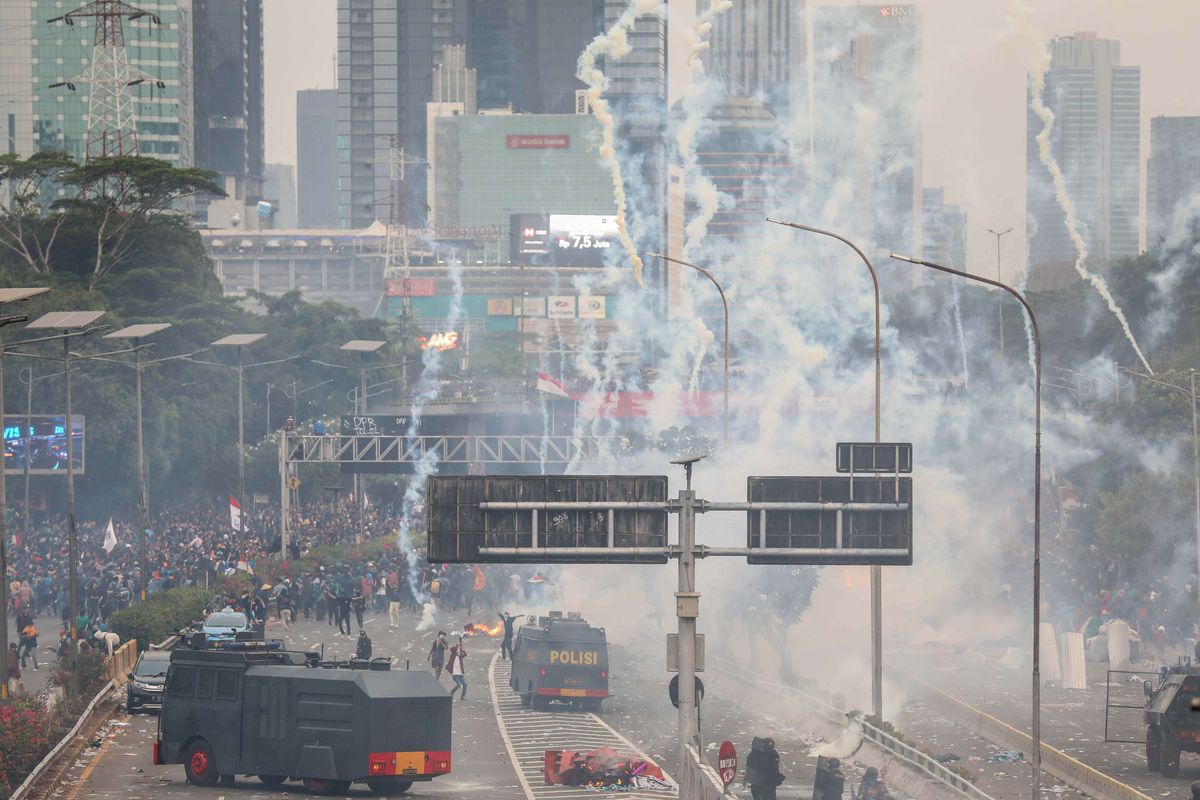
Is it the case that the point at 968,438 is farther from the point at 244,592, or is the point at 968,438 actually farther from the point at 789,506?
the point at 789,506

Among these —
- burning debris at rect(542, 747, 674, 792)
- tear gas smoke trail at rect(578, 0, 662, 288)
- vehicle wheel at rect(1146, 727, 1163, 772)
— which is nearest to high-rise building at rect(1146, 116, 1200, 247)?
tear gas smoke trail at rect(578, 0, 662, 288)

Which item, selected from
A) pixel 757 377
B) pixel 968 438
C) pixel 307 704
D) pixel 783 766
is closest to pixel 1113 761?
pixel 783 766

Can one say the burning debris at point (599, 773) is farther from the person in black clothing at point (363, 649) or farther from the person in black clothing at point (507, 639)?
the person in black clothing at point (507, 639)

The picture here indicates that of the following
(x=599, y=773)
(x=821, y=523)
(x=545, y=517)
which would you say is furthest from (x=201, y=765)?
(x=821, y=523)

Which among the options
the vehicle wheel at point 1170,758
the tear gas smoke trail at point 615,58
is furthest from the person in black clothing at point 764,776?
the tear gas smoke trail at point 615,58

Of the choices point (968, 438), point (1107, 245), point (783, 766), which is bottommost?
point (783, 766)

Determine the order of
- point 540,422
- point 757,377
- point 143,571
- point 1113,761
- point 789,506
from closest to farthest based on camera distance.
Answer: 1. point 789,506
2. point 1113,761
3. point 143,571
4. point 540,422
5. point 757,377
